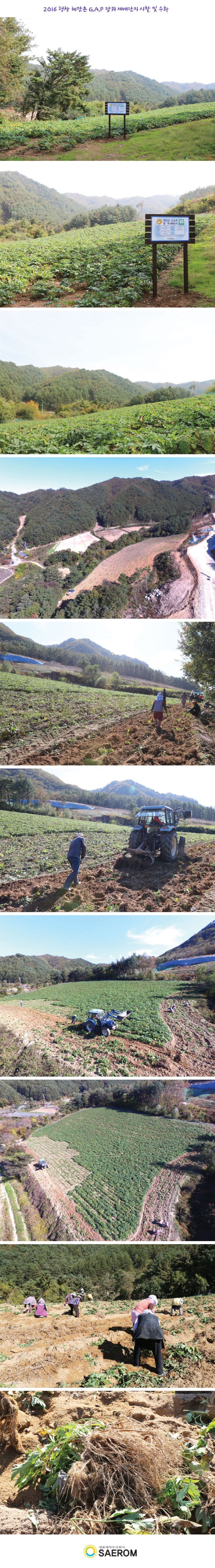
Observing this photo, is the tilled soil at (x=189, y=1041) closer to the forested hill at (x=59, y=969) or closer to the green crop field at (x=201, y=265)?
the forested hill at (x=59, y=969)

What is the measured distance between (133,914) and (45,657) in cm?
270

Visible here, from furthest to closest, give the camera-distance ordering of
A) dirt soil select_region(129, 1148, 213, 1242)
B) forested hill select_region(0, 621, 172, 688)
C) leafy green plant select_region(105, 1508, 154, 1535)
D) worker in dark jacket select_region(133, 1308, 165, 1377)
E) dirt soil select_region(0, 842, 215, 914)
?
forested hill select_region(0, 621, 172, 688) < dirt soil select_region(0, 842, 215, 914) < dirt soil select_region(129, 1148, 213, 1242) < worker in dark jacket select_region(133, 1308, 165, 1377) < leafy green plant select_region(105, 1508, 154, 1535)

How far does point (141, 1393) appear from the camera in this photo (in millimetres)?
7582

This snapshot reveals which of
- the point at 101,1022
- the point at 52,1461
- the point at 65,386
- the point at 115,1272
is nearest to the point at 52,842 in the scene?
the point at 101,1022

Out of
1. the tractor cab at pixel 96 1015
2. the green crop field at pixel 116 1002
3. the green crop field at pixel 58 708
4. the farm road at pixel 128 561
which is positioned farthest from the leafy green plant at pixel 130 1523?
the farm road at pixel 128 561

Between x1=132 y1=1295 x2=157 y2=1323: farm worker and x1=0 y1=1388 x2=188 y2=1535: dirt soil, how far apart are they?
0.51 meters

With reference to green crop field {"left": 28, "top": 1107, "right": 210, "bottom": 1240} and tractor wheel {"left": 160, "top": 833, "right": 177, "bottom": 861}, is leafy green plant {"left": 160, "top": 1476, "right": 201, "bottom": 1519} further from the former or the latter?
tractor wheel {"left": 160, "top": 833, "right": 177, "bottom": 861}

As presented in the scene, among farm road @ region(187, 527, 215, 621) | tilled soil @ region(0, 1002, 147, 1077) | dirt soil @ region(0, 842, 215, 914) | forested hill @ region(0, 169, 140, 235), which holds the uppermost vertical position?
forested hill @ region(0, 169, 140, 235)

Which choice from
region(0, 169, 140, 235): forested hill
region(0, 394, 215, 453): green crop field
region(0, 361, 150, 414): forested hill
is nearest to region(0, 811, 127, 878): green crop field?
region(0, 394, 215, 453): green crop field

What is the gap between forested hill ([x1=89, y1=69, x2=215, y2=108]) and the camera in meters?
10.6

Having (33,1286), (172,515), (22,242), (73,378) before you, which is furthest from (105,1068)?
(22,242)

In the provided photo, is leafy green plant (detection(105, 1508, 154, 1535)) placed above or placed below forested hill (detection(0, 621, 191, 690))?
below

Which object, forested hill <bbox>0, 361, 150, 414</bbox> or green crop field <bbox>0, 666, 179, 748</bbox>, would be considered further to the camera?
forested hill <bbox>0, 361, 150, 414</bbox>

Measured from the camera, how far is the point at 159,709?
30.7 feet
